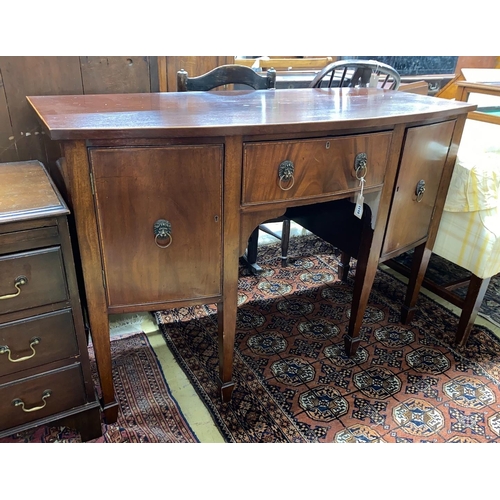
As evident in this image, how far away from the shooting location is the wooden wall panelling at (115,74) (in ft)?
4.42

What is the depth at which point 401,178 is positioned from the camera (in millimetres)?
1308

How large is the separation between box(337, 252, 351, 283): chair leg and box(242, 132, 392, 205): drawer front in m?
0.82

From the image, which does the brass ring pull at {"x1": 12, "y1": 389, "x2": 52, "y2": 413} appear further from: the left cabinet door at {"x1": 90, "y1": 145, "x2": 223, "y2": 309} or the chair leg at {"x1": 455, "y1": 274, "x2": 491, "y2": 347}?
the chair leg at {"x1": 455, "y1": 274, "x2": 491, "y2": 347}

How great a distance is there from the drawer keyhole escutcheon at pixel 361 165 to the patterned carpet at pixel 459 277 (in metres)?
1.02

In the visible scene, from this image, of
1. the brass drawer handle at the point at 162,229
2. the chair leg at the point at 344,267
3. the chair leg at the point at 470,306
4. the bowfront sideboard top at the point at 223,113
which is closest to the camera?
the bowfront sideboard top at the point at 223,113

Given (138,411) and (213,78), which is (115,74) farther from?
(138,411)

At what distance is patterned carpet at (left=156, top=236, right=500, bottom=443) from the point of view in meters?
1.30

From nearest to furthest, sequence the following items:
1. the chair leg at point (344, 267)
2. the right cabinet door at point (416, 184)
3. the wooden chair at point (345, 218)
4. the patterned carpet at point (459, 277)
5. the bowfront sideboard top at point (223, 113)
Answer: the bowfront sideboard top at point (223, 113)
the right cabinet door at point (416, 184)
the wooden chair at point (345, 218)
the patterned carpet at point (459, 277)
the chair leg at point (344, 267)

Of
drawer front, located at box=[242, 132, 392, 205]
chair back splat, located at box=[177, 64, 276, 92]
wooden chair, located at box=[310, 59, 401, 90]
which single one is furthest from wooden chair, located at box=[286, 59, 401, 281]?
chair back splat, located at box=[177, 64, 276, 92]

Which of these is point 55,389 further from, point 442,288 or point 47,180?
point 442,288

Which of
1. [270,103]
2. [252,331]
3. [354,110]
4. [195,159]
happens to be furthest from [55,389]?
[354,110]

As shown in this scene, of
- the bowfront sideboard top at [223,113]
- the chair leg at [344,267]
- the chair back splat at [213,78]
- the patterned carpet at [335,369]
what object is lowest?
the patterned carpet at [335,369]

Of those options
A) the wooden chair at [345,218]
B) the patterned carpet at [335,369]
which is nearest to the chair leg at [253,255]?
the patterned carpet at [335,369]

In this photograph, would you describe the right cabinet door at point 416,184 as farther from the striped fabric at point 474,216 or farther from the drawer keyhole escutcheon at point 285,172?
the drawer keyhole escutcheon at point 285,172
